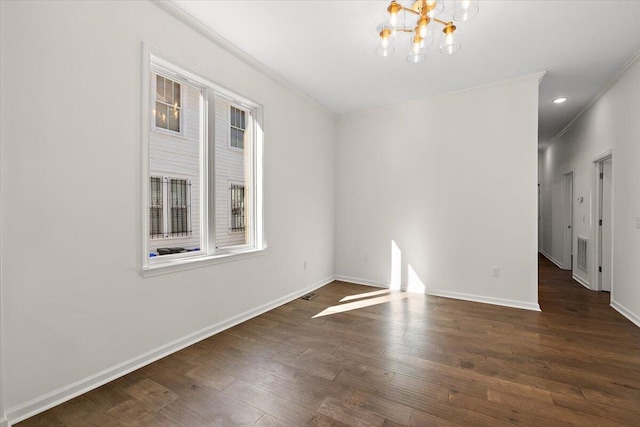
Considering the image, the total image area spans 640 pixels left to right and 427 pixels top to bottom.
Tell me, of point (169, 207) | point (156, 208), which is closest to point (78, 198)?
point (156, 208)

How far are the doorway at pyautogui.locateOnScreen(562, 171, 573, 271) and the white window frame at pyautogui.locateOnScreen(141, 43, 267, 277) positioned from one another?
597 cm

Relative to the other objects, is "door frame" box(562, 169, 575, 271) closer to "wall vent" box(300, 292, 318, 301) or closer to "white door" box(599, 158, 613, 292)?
"white door" box(599, 158, 613, 292)

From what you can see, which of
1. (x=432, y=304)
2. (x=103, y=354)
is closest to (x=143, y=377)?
(x=103, y=354)

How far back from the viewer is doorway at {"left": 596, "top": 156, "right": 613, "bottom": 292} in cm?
407

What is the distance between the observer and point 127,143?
7.17 feet

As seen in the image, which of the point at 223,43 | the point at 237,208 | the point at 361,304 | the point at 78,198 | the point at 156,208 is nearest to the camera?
the point at 78,198

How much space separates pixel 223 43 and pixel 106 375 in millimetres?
3046

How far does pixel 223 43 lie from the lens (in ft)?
9.54

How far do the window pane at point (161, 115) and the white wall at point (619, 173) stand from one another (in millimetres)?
4885

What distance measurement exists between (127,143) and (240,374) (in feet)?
6.38

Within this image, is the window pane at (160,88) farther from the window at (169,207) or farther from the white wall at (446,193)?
the white wall at (446,193)

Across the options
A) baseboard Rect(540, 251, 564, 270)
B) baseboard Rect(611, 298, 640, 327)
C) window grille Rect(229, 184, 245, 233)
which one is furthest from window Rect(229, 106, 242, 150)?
baseboard Rect(540, 251, 564, 270)

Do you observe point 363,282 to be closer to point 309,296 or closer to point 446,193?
point 309,296

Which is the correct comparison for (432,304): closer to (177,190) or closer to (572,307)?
(572,307)
